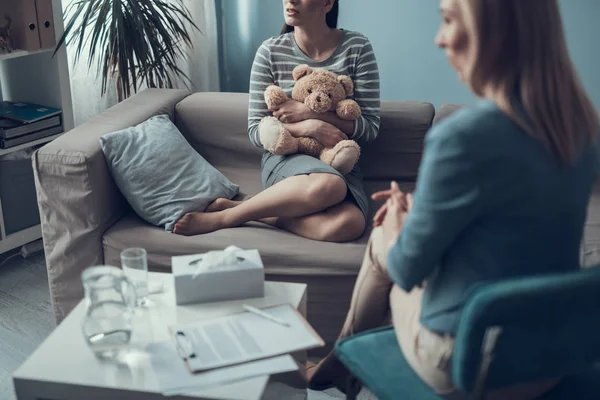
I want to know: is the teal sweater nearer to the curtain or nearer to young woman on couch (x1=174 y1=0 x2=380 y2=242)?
young woman on couch (x1=174 y1=0 x2=380 y2=242)

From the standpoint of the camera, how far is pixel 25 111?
290cm

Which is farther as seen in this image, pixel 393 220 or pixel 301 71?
pixel 301 71

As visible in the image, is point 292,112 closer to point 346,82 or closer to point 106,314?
point 346,82

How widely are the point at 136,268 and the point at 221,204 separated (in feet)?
2.42

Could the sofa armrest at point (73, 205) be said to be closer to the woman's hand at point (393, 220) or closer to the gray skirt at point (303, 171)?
the gray skirt at point (303, 171)

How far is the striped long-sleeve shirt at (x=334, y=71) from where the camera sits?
2449 mm

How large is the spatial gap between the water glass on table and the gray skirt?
2.47 ft

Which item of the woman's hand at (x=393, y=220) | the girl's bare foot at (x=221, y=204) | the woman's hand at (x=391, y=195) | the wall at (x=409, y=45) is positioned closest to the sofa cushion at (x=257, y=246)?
the girl's bare foot at (x=221, y=204)

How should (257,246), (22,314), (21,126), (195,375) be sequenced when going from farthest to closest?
(21,126) < (22,314) < (257,246) < (195,375)

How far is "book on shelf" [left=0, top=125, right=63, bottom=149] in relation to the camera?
2.74m

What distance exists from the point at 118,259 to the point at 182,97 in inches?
33.4

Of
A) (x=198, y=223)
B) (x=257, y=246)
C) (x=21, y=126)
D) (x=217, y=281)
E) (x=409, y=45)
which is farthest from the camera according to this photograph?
(x=409, y=45)

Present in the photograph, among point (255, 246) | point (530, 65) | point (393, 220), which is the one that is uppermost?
point (530, 65)

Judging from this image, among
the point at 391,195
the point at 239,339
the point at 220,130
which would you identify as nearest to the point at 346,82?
the point at 220,130
